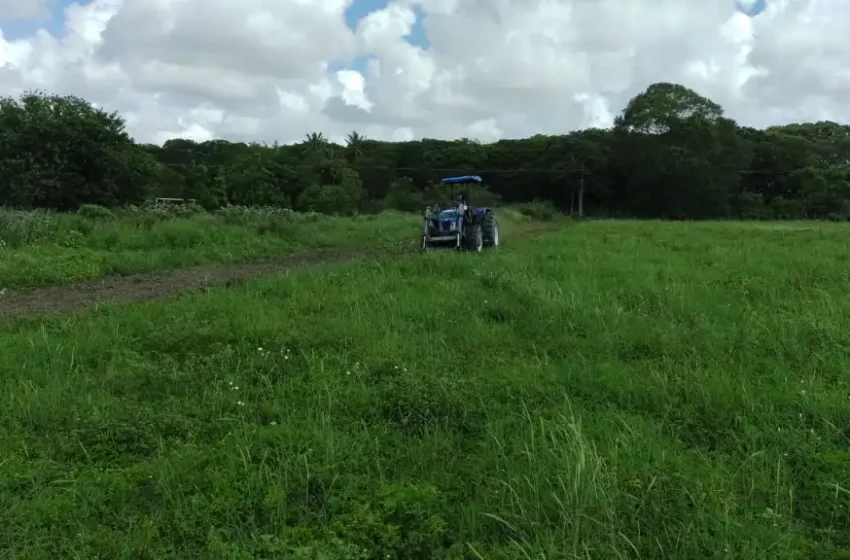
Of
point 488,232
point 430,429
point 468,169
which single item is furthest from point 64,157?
point 468,169

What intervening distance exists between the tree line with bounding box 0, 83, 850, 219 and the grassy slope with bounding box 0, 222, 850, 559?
1514 inches

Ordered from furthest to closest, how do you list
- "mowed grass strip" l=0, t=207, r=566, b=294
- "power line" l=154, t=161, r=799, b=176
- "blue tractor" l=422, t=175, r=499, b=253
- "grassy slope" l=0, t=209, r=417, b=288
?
"power line" l=154, t=161, r=799, b=176
"blue tractor" l=422, t=175, r=499, b=253
"mowed grass strip" l=0, t=207, r=566, b=294
"grassy slope" l=0, t=209, r=417, b=288

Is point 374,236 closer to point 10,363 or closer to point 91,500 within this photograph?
point 10,363

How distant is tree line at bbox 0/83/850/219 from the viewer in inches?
2347

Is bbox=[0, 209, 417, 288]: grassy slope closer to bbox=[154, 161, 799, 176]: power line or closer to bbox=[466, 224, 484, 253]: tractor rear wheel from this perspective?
bbox=[466, 224, 484, 253]: tractor rear wheel

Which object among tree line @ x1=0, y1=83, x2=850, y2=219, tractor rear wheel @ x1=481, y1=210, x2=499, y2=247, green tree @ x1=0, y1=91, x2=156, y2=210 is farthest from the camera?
tree line @ x1=0, y1=83, x2=850, y2=219

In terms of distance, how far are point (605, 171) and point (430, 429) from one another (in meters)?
66.9

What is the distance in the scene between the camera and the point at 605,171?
2682 inches

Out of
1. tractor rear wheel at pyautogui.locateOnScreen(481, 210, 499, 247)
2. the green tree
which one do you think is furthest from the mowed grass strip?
the green tree

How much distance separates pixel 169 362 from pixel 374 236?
63.4 ft

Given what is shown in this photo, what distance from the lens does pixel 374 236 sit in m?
25.4

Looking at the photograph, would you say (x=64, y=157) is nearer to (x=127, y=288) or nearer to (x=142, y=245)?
(x=142, y=245)

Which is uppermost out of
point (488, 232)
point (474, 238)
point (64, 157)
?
point (64, 157)

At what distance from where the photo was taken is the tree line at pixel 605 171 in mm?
59625
